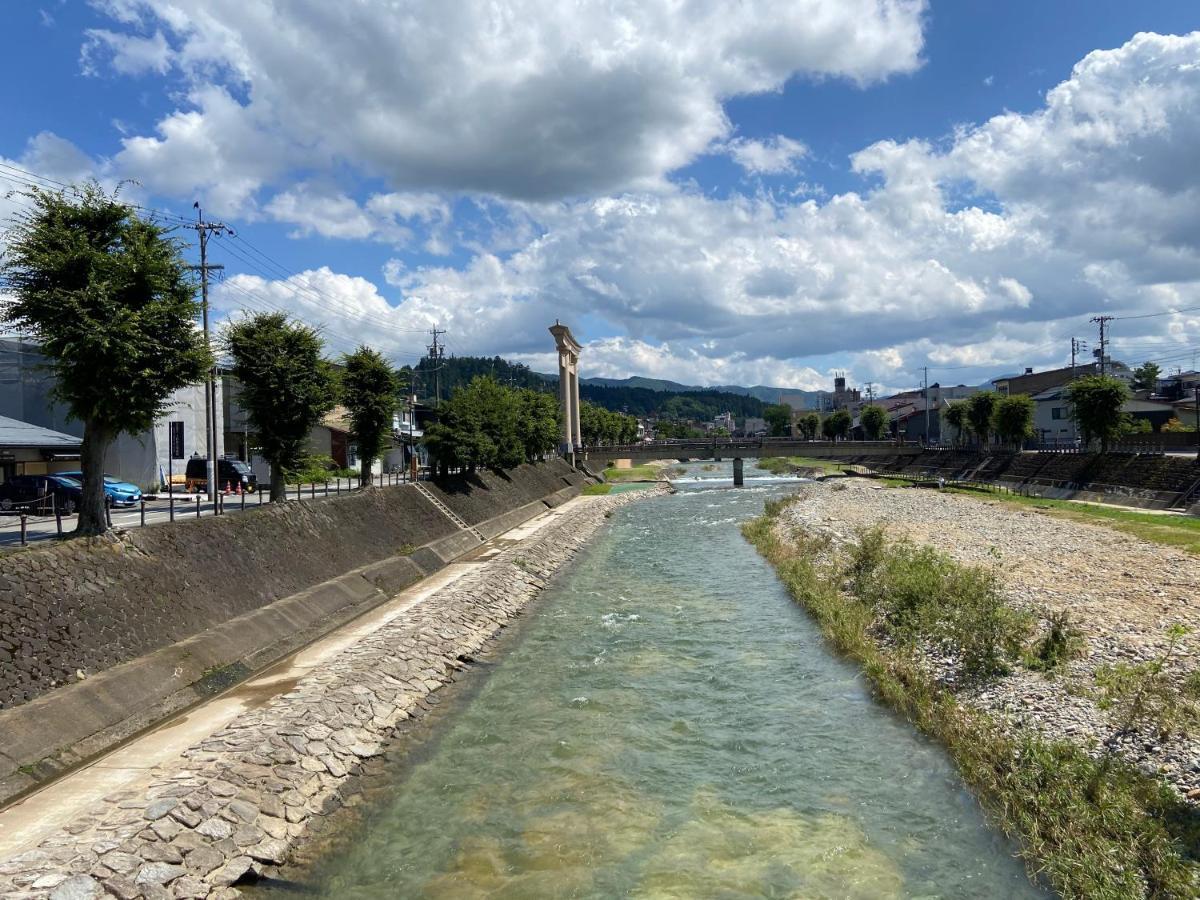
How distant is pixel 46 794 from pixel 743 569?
91.3 feet

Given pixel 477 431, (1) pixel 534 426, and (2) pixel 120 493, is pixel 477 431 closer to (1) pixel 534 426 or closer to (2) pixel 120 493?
(2) pixel 120 493

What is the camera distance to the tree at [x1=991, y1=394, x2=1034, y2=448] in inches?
2805

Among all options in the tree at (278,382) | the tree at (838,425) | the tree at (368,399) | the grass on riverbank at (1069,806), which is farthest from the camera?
the tree at (838,425)

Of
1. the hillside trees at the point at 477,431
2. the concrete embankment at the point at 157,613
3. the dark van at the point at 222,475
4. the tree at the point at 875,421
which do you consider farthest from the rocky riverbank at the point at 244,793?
the tree at the point at 875,421

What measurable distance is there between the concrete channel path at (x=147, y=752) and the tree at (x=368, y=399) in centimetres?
1721

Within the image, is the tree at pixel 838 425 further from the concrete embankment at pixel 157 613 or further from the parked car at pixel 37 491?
the parked car at pixel 37 491

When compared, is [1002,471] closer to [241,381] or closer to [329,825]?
[241,381]

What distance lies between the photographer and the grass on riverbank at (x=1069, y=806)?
360 inches

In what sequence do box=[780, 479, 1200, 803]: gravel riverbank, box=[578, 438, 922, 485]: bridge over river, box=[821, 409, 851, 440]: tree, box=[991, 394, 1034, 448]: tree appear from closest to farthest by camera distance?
box=[780, 479, 1200, 803]: gravel riverbank
box=[991, 394, 1034, 448]: tree
box=[578, 438, 922, 485]: bridge over river
box=[821, 409, 851, 440]: tree

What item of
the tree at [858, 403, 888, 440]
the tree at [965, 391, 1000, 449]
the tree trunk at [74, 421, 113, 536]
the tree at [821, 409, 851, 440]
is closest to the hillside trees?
the tree trunk at [74, 421, 113, 536]

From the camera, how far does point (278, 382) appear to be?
92.9 ft

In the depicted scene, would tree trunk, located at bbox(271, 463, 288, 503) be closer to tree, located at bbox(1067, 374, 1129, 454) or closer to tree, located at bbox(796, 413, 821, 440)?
tree, located at bbox(1067, 374, 1129, 454)

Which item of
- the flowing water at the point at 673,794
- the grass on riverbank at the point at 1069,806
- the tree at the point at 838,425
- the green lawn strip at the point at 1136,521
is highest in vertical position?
the tree at the point at 838,425

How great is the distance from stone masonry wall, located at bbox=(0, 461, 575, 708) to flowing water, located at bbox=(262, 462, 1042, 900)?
6.67 m
